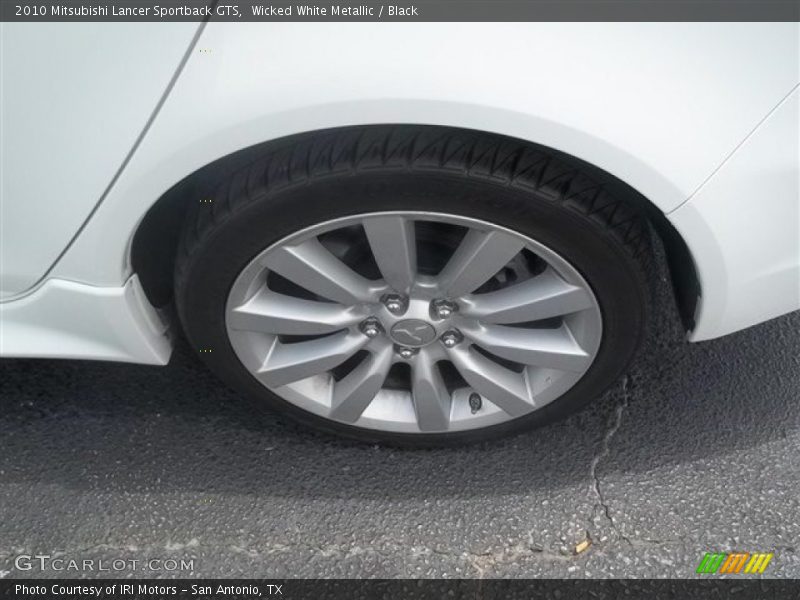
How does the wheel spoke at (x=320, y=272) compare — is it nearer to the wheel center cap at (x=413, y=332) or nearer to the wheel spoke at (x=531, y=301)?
the wheel center cap at (x=413, y=332)

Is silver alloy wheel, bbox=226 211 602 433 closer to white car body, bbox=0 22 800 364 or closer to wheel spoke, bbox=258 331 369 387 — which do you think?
wheel spoke, bbox=258 331 369 387

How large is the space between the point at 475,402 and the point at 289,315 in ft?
1.50

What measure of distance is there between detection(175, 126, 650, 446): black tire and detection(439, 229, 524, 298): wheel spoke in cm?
4

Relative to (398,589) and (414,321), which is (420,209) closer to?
(414,321)

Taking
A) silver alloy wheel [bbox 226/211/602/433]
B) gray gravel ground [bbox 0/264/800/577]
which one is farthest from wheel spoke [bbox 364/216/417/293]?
gray gravel ground [bbox 0/264/800/577]

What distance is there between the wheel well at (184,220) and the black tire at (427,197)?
0.01m

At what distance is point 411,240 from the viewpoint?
1379mm

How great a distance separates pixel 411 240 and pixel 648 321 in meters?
0.47

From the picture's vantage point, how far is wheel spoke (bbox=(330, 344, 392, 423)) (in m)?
1.60

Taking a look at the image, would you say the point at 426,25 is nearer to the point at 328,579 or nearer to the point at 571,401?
the point at 571,401
